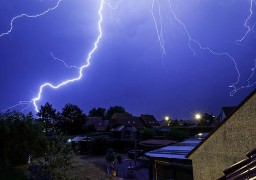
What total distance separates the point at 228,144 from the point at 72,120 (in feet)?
182

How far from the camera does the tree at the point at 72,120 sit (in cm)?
5978

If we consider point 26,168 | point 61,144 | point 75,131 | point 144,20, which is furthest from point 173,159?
point 144,20

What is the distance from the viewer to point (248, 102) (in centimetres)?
620

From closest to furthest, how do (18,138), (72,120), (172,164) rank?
(172,164)
(18,138)
(72,120)

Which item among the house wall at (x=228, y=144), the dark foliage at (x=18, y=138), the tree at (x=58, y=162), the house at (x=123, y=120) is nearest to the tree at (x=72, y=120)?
the house at (x=123, y=120)

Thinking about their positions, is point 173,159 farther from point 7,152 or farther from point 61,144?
point 7,152

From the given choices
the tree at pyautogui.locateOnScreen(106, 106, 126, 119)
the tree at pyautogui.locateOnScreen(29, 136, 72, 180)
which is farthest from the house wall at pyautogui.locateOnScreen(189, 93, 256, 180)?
the tree at pyautogui.locateOnScreen(106, 106, 126, 119)

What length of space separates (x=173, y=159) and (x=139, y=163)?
16.7m

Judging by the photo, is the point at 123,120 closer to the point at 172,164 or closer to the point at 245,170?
the point at 172,164

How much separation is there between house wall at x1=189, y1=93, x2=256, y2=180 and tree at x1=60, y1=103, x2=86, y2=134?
176 ft

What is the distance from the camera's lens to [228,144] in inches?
265

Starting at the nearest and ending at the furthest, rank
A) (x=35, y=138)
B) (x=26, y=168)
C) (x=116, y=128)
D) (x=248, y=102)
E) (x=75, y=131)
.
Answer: (x=248, y=102) → (x=26, y=168) → (x=35, y=138) → (x=116, y=128) → (x=75, y=131)

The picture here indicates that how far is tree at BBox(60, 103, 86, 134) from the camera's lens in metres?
59.8

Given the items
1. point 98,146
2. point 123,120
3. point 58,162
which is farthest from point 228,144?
point 123,120
